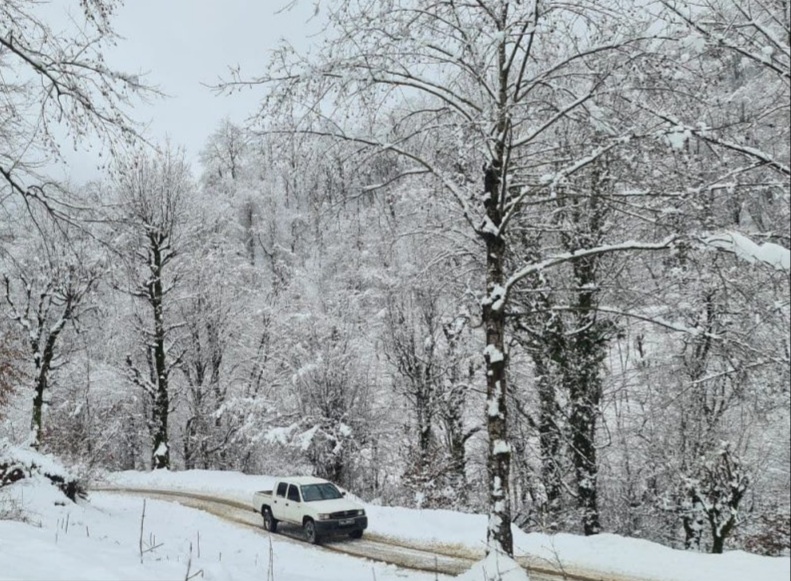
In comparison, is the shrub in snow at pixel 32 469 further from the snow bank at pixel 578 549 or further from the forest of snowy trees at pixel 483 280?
the snow bank at pixel 578 549

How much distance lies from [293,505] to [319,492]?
0.86 meters

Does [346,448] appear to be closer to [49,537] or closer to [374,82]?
[49,537]

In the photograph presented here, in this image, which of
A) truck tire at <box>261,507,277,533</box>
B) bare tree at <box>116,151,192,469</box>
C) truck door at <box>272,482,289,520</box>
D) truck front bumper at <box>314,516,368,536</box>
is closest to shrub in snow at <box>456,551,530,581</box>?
truck front bumper at <box>314,516,368,536</box>

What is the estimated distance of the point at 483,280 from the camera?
Answer: 14695 mm

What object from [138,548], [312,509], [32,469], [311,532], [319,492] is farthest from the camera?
[319,492]

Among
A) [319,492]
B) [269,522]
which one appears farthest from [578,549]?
[269,522]

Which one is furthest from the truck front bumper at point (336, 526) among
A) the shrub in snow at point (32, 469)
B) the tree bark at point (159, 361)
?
the tree bark at point (159, 361)

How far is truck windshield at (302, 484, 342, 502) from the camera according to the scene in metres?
16.8

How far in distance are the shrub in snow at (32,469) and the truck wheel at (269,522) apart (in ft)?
17.4

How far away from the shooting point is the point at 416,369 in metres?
26.2

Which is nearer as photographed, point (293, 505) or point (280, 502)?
point (293, 505)

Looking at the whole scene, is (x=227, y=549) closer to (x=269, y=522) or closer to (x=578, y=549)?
(x=269, y=522)

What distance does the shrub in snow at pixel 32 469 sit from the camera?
1398 centimetres

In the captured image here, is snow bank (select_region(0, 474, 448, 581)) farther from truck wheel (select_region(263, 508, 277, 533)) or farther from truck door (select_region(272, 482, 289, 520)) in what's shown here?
truck door (select_region(272, 482, 289, 520))
